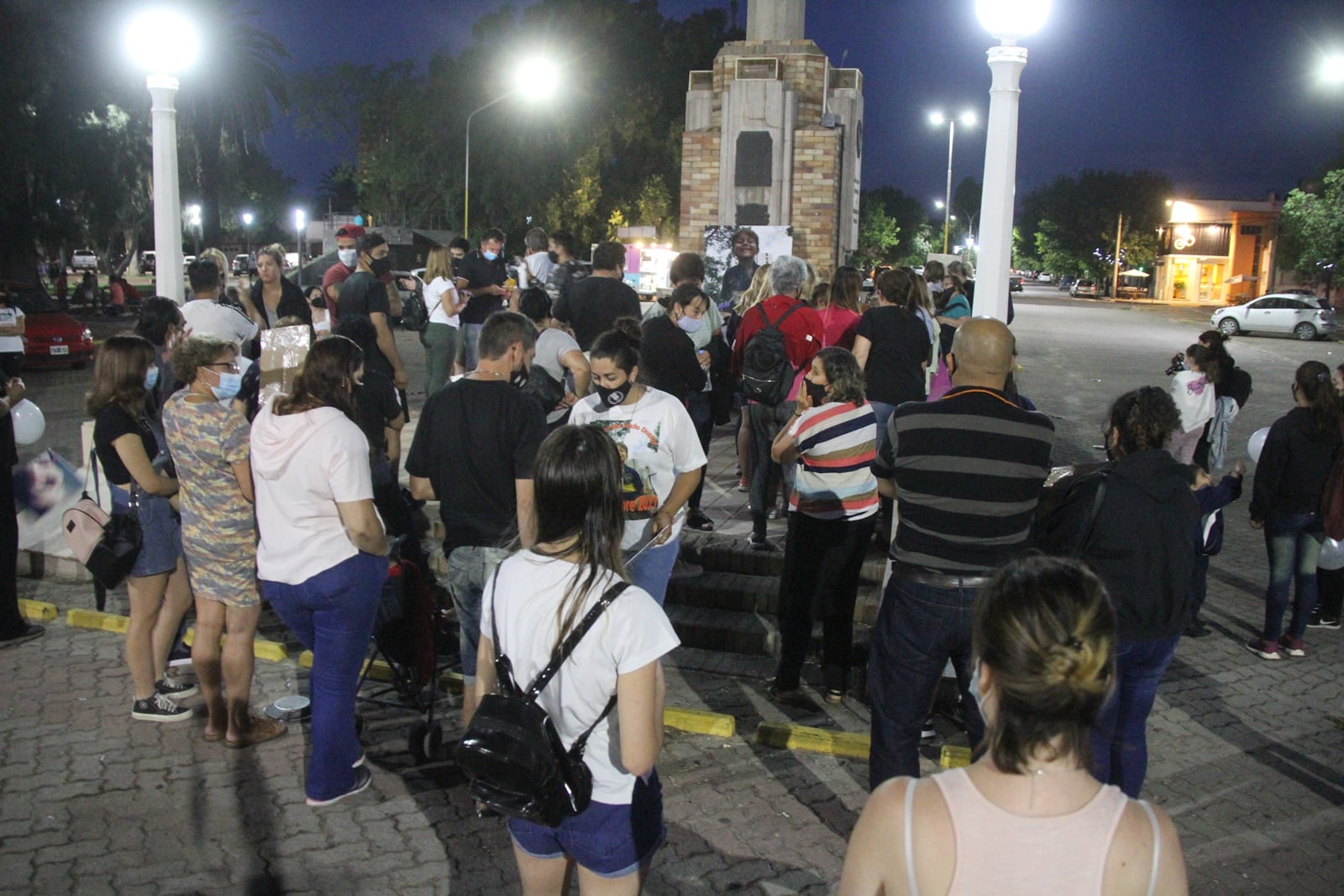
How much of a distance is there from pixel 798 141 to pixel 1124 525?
17711 mm

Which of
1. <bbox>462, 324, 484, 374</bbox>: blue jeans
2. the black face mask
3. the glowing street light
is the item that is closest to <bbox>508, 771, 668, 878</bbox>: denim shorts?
the black face mask

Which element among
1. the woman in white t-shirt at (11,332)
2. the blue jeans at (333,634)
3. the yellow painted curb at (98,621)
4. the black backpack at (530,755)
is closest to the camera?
the black backpack at (530,755)

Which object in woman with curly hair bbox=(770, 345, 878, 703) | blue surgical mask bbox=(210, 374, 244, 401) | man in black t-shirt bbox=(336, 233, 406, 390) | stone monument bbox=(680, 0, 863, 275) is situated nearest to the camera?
woman with curly hair bbox=(770, 345, 878, 703)

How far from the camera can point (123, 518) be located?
533 centimetres

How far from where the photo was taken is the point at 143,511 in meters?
5.39

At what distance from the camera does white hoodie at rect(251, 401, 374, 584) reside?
165 inches

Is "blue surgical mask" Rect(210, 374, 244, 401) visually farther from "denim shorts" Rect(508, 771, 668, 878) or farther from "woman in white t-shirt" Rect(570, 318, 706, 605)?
"denim shorts" Rect(508, 771, 668, 878)

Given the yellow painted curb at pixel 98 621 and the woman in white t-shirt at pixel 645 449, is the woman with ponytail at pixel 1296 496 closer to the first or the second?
the woman in white t-shirt at pixel 645 449

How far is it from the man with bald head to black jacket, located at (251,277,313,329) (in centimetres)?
589

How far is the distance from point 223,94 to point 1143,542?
125 ft

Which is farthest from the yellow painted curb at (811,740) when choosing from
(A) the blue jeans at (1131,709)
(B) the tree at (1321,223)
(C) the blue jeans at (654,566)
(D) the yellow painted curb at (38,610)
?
(B) the tree at (1321,223)

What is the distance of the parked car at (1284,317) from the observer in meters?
36.2

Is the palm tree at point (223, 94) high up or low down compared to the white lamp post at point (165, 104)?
up

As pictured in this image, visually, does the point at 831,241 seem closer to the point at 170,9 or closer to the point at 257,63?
the point at 170,9
